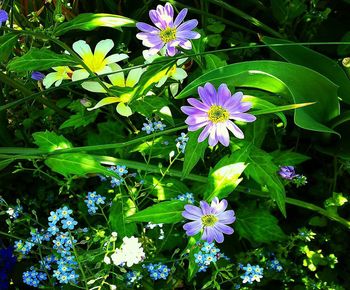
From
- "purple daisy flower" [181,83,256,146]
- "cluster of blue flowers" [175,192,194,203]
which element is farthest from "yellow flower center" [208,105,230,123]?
"cluster of blue flowers" [175,192,194,203]

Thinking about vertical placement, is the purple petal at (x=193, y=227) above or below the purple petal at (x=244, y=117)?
below

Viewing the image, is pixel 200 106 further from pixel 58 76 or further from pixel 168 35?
pixel 58 76

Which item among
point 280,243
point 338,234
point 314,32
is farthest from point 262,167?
point 314,32

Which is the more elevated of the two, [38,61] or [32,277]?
→ [38,61]

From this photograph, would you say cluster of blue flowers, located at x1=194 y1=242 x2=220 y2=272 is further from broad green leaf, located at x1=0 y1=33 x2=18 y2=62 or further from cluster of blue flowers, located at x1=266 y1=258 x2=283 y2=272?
broad green leaf, located at x1=0 y1=33 x2=18 y2=62

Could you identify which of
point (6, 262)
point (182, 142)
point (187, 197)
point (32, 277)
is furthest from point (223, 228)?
point (6, 262)

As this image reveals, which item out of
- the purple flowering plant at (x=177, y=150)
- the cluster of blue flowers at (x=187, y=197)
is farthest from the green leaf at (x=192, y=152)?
the cluster of blue flowers at (x=187, y=197)

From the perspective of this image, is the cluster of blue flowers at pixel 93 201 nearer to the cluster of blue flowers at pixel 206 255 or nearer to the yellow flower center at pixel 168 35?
the cluster of blue flowers at pixel 206 255
